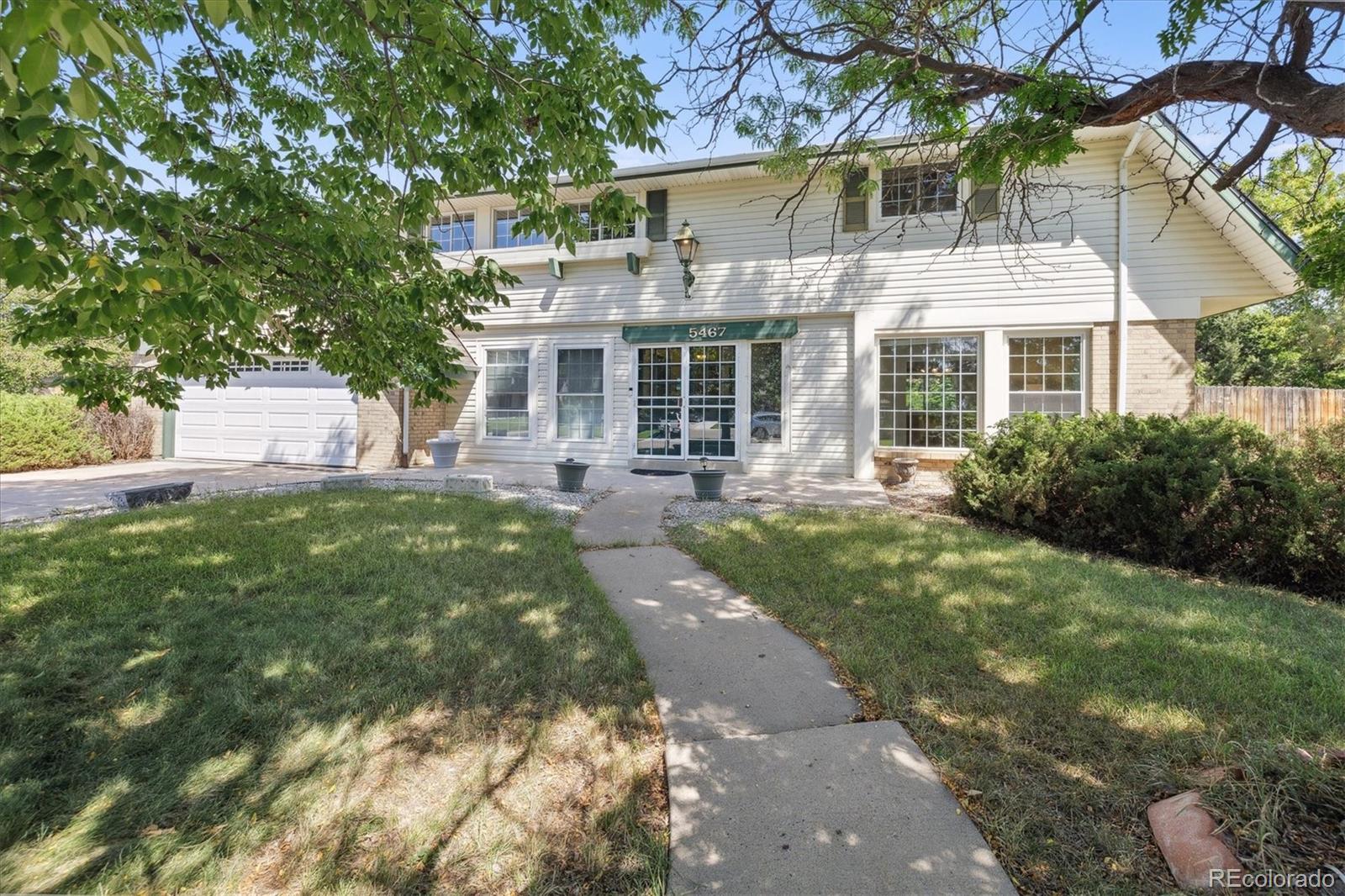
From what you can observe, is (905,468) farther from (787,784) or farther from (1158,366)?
(787,784)

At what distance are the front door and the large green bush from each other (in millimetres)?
5215

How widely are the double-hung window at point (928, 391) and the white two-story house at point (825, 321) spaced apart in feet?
0.11

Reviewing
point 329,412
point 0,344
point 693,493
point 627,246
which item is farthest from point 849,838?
point 0,344

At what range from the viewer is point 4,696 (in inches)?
111

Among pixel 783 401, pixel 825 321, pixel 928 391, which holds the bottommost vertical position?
pixel 783 401

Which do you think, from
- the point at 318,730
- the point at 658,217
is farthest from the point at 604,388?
the point at 318,730

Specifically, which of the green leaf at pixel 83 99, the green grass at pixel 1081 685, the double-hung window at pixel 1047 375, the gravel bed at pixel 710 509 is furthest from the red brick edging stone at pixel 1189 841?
the double-hung window at pixel 1047 375

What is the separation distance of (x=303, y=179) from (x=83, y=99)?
3422mm

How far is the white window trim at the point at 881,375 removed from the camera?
33.0 feet

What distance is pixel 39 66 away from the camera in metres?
1.32

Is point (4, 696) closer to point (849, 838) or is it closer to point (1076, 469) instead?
point (849, 838)

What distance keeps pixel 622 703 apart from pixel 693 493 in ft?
18.7

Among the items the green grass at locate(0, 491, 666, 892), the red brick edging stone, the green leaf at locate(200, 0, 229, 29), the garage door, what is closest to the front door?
the garage door

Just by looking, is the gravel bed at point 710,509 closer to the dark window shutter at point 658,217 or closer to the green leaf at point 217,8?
the green leaf at point 217,8
